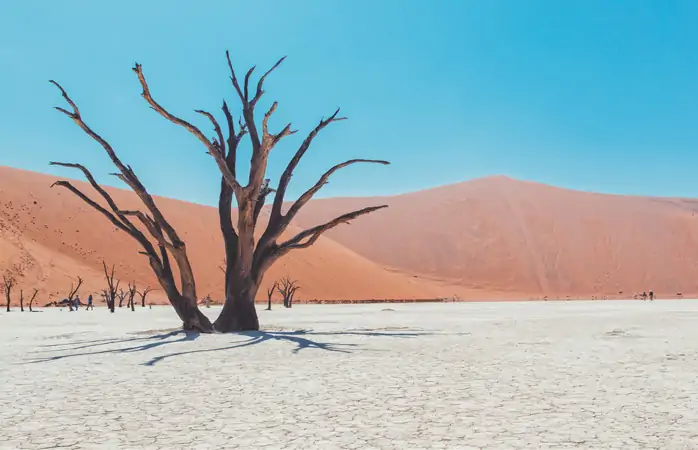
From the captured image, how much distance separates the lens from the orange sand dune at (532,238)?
308 feet

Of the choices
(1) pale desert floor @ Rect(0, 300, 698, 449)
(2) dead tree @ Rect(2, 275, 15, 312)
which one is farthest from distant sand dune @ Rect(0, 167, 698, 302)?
(1) pale desert floor @ Rect(0, 300, 698, 449)

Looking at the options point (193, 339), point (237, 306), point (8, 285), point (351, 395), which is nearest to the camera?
point (351, 395)

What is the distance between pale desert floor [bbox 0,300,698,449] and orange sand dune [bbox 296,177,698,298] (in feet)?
263

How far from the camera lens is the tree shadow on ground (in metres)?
12.8

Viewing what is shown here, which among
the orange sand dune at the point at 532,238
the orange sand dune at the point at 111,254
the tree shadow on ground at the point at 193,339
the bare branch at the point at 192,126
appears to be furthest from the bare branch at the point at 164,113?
the orange sand dune at the point at 532,238

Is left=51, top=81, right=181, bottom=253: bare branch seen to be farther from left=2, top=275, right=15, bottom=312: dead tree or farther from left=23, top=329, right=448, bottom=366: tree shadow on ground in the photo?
left=2, top=275, right=15, bottom=312: dead tree

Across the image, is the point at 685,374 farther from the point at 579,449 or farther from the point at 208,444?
the point at 208,444

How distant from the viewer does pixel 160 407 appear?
725 centimetres

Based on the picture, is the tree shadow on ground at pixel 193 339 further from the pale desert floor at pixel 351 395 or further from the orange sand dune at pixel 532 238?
the orange sand dune at pixel 532 238

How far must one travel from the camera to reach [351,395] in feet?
26.1

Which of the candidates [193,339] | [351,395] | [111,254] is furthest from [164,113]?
[111,254]

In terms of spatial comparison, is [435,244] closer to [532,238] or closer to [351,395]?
[532,238]

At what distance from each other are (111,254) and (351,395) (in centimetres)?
6473

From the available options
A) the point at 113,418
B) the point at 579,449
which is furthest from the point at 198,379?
the point at 579,449
